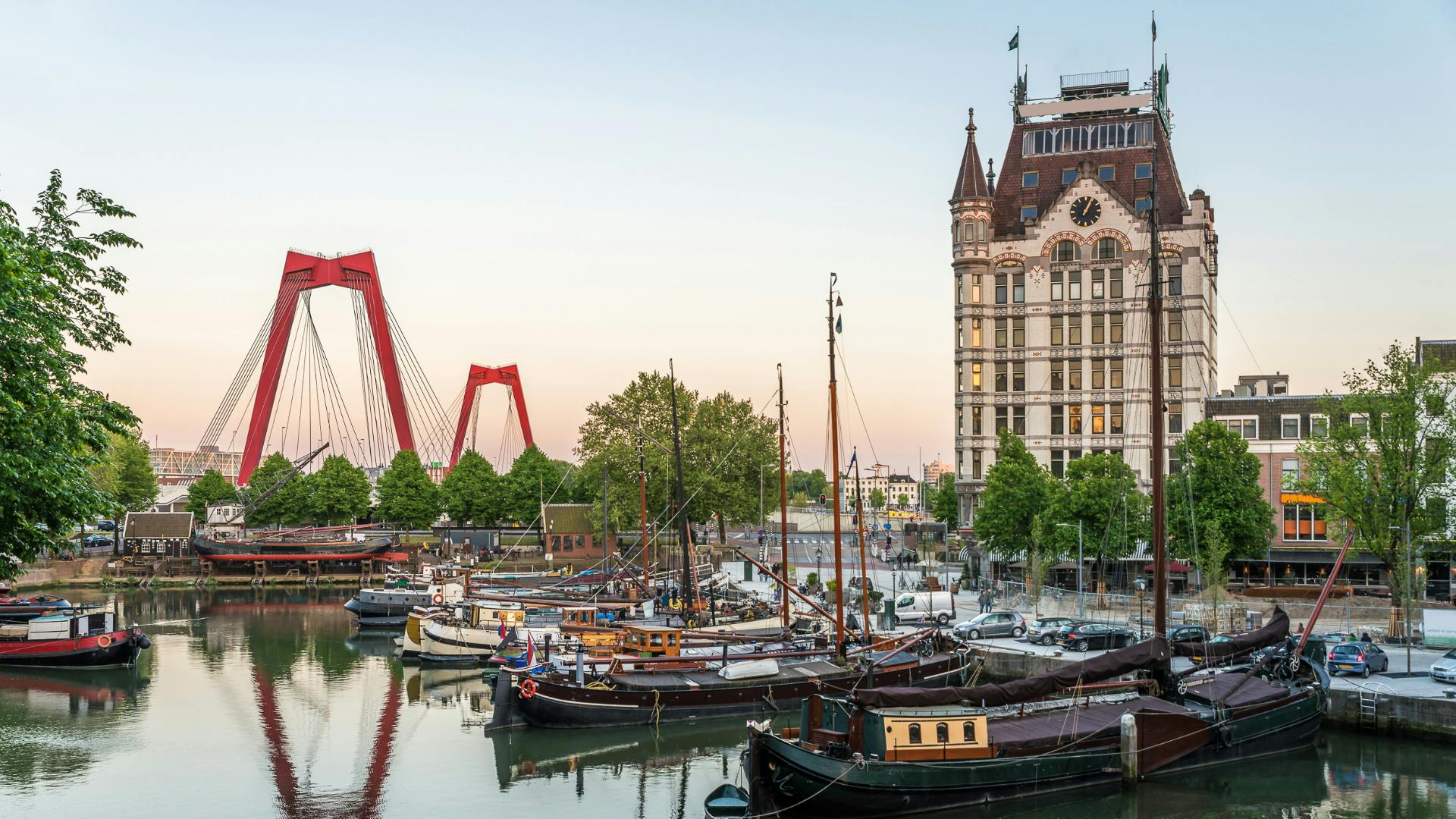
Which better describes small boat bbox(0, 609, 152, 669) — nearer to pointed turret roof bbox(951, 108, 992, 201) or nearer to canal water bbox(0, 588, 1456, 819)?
canal water bbox(0, 588, 1456, 819)

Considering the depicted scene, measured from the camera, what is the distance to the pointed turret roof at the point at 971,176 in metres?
79.2

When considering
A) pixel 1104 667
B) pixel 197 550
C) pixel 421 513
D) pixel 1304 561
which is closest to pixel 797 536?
pixel 421 513

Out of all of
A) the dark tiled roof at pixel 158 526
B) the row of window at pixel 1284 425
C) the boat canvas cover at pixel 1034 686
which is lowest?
the boat canvas cover at pixel 1034 686

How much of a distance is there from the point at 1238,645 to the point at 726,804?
19371 millimetres

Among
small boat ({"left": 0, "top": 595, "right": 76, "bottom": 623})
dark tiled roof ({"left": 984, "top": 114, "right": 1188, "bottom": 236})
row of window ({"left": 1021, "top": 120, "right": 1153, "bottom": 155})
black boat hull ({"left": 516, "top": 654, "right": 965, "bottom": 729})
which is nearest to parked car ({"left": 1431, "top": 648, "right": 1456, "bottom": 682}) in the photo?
black boat hull ({"left": 516, "top": 654, "right": 965, "bottom": 729})

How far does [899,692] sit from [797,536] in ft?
419

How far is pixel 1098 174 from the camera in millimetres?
78875

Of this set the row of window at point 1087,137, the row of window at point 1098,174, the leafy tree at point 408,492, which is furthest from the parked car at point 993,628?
the leafy tree at point 408,492

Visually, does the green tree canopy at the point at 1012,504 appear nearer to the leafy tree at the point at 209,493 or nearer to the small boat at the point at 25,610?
the small boat at the point at 25,610

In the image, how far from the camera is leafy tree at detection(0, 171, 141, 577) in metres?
21.3

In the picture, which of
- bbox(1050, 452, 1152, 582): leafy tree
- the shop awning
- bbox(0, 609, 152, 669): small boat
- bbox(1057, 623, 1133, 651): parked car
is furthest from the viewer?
the shop awning

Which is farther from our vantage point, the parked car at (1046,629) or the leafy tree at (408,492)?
the leafy tree at (408,492)

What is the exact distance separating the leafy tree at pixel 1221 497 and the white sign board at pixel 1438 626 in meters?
13.4

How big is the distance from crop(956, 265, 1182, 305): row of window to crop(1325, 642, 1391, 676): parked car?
38.3 m
